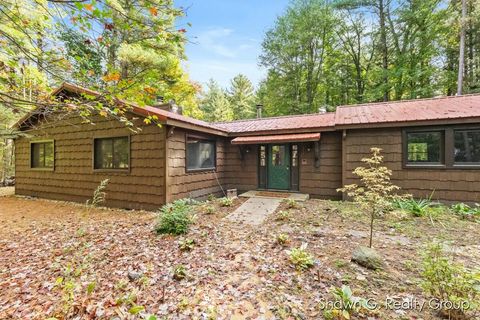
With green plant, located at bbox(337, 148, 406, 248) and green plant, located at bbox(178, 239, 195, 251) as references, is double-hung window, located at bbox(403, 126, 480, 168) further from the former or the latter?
green plant, located at bbox(178, 239, 195, 251)

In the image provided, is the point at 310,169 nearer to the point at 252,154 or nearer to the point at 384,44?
the point at 252,154

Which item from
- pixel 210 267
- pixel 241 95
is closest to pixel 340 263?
pixel 210 267

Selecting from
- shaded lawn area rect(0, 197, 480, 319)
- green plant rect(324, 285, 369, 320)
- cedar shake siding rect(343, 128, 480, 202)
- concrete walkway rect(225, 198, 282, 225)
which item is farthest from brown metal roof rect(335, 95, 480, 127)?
green plant rect(324, 285, 369, 320)

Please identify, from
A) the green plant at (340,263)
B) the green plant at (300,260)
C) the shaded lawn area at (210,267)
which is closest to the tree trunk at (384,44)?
the shaded lawn area at (210,267)

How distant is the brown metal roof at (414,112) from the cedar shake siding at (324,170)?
76cm

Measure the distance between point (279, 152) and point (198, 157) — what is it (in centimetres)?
297

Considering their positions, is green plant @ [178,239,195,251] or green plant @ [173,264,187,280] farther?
green plant @ [178,239,195,251]

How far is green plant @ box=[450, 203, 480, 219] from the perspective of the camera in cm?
520

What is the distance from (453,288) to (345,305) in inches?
37.0

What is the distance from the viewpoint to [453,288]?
2.02m

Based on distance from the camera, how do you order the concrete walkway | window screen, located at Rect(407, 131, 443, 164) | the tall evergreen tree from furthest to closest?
the tall evergreen tree
window screen, located at Rect(407, 131, 443, 164)
the concrete walkway

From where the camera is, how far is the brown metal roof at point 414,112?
5949 millimetres

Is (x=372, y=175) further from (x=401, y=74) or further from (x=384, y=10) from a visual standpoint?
(x=384, y=10)

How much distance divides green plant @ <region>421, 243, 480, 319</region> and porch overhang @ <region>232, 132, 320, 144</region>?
5273 millimetres
